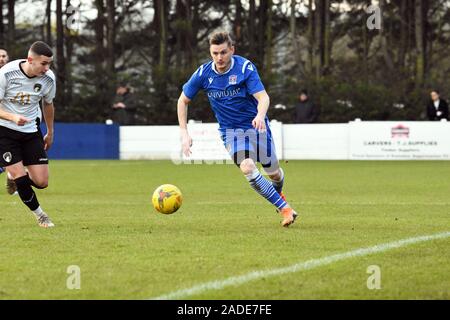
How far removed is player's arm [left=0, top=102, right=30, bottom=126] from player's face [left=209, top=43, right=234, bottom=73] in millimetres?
1999

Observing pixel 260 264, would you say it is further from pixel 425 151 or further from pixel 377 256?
pixel 425 151

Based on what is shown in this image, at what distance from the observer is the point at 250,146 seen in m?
11.3

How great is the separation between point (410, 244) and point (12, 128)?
14.3 ft

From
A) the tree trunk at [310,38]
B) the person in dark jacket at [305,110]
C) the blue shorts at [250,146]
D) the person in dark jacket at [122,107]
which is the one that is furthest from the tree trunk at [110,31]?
the blue shorts at [250,146]

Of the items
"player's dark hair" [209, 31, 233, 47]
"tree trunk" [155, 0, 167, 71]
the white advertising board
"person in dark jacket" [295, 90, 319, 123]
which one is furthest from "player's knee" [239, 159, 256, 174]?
"tree trunk" [155, 0, 167, 71]

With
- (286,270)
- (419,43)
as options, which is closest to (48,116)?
(286,270)

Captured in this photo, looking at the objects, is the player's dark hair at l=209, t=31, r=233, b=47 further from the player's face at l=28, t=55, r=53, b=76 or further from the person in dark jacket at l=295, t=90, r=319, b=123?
the person in dark jacket at l=295, t=90, r=319, b=123

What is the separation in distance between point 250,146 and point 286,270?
3.79 meters

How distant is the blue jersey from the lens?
36.3 ft

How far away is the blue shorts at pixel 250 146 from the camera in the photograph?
1121 cm

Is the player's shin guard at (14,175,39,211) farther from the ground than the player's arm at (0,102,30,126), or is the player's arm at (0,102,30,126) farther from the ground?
the player's arm at (0,102,30,126)

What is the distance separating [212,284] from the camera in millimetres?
7004

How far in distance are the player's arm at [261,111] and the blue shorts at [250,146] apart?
1.60 ft
